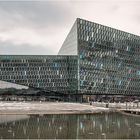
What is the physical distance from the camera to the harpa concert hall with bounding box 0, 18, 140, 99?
528 feet

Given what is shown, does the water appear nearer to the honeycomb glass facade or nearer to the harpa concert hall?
the harpa concert hall

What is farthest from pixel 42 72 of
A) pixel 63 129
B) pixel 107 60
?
pixel 63 129

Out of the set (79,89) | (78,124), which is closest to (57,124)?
(78,124)

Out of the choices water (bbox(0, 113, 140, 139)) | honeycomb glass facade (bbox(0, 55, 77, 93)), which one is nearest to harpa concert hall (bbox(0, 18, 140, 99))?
honeycomb glass facade (bbox(0, 55, 77, 93))

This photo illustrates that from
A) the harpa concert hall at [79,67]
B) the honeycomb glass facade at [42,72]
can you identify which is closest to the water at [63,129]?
the harpa concert hall at [79,67]

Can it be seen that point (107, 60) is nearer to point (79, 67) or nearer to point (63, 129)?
point (79, 67)

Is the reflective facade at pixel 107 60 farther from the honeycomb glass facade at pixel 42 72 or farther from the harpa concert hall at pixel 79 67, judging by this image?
the honeycomb glass facade at pixel 42 72

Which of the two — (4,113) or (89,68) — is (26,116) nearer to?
(4,113)

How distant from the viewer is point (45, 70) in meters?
164

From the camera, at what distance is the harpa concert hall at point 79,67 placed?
161 meters

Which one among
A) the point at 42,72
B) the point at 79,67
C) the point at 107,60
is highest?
the point at 107,60

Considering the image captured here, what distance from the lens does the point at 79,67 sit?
160m

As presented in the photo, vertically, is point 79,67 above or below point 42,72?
above

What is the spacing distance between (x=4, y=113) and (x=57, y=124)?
1896 cm
